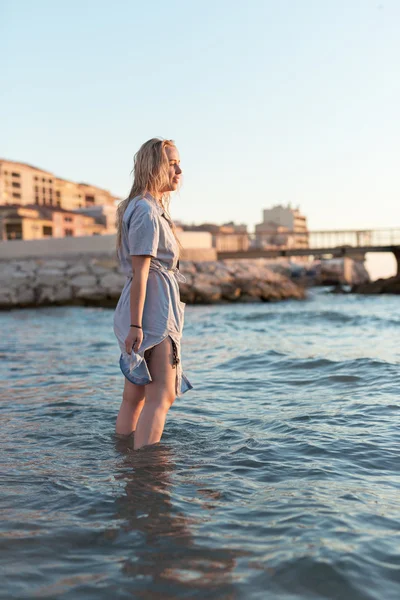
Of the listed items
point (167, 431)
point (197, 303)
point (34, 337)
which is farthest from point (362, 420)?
point (197, 303)

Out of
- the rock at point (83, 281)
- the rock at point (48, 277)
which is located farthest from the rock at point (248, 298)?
the rock at point (48, 277)

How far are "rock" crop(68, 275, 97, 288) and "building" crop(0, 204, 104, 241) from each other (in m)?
29.2

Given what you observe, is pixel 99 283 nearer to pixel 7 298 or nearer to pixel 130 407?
pixel 7 298

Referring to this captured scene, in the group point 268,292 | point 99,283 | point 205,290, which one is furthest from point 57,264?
point 268,292

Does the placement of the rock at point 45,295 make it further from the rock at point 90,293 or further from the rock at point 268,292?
the rock at point 268,292

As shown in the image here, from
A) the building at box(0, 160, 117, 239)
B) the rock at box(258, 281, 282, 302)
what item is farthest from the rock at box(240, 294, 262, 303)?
the building at box(0, 160, 117, 239)

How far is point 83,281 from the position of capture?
23438mm

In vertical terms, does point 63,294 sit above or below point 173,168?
below

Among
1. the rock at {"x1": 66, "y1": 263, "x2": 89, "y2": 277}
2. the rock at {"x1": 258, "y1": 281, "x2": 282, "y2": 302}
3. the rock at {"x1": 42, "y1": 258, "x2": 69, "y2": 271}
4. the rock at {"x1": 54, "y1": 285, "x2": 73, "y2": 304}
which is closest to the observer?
the rock at {"x1": 54, "y1": 285, "x2": 73, "y2": 304}

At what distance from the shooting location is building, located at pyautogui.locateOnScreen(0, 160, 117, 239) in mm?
73450

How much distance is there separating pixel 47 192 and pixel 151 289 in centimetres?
8779

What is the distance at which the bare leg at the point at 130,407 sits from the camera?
11.3ft

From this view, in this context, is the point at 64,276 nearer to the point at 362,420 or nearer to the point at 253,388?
the point at 253,388

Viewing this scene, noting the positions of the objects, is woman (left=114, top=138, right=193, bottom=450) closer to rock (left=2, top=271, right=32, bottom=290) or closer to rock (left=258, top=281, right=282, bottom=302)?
rock (left=2, top=271, right=32, bottom=290)
